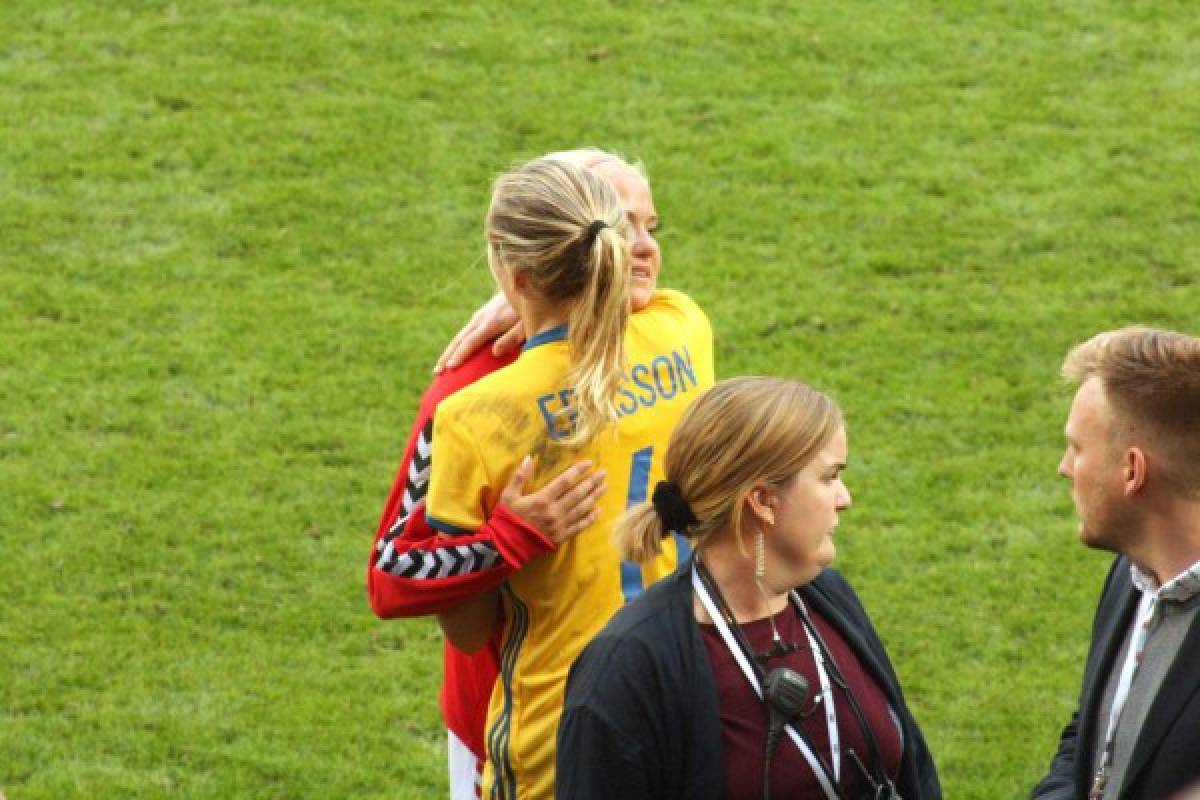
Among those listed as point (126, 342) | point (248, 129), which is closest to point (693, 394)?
point (126, 342)

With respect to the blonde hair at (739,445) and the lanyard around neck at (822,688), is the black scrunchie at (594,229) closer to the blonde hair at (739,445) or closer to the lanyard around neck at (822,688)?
the blonde hair at (739,445)

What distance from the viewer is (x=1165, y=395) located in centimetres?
391

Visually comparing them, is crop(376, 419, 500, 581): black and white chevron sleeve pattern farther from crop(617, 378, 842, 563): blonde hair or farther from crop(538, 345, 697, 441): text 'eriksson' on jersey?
crop(617, 378, 842, 563): blonde hair

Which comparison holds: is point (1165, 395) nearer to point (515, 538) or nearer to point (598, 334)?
point (598, 334)

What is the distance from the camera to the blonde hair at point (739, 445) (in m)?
3.88

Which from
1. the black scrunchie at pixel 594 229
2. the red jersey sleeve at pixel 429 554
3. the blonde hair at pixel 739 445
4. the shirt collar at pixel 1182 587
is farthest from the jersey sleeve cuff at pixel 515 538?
the shirt collar at pixel 1182 587

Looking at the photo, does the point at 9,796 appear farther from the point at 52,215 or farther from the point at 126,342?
the point at 52,215

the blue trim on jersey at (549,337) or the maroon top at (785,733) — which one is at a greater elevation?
the blue trim on jersey at (549,337)

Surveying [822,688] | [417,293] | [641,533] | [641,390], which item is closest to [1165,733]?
[822,688]

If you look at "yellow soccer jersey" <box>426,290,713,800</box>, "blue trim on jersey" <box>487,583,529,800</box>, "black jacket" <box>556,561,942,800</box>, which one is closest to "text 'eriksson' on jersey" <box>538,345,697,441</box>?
"yellow soccer jersey" <box>426,290,713,800</box>

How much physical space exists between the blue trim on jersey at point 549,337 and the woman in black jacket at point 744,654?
0.41 m

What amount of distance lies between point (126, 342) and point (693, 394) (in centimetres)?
569

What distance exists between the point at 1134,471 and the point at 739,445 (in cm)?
76

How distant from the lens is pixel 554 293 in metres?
4.23
